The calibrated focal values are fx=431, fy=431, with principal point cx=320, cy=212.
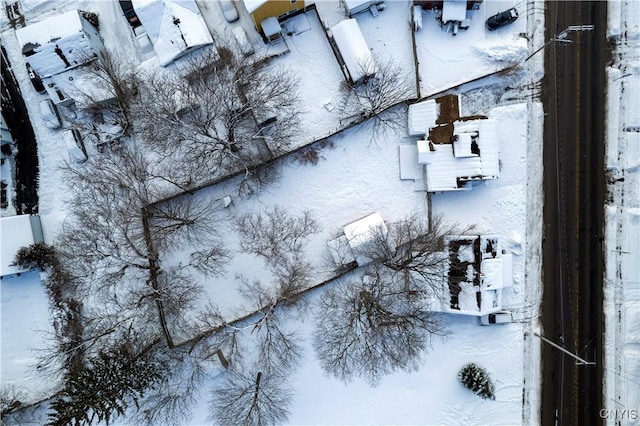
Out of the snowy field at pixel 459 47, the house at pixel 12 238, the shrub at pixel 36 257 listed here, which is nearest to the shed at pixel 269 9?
the snowy field at pixel 459 47

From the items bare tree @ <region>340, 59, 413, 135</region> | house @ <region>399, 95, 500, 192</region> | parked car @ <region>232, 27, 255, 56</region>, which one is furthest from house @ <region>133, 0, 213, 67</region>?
house @ <region>399, 95, 500, 192</region>

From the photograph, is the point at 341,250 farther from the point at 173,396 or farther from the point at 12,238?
the point at 12,238

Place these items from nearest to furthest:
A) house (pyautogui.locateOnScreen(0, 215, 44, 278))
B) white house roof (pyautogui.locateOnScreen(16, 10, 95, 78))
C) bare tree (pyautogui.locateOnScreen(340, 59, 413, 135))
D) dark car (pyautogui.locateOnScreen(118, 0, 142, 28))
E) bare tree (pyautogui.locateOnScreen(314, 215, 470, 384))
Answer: white house roof (pyautogui.locateOnScreen(16, 10, 95, 78)), bare tree (pyautogui.locateOnScreen(314, 215, 470, 384)), house (pyautogui.locateOnScreen(0, 215, 44, 278)), dark car (pyautogui.locateOnScreen(118, 0, 142, 28)), bare tree (pyautogui.locateOnScreen(340, 59, 413, 135))

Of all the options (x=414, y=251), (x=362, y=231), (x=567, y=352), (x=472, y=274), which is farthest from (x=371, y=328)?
(x=567, y=352)

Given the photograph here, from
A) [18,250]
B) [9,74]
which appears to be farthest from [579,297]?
[9,74]

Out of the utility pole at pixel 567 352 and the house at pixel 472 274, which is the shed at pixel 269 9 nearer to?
the house at pixel 472 274

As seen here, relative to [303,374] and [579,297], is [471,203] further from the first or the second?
[303,374]

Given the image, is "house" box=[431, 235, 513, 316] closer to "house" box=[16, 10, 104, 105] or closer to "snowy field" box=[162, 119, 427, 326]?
"snowy field" box=[162, 119, 427, 326]
